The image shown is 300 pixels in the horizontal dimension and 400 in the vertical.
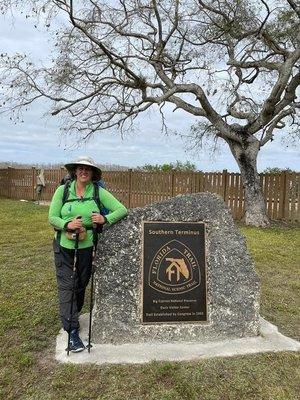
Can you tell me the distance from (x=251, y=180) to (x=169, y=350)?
33.3ft

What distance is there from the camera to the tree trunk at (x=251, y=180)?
13.6m

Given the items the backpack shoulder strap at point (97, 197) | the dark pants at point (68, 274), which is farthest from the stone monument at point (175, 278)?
the backpack shoulder strap at point (97, 197)

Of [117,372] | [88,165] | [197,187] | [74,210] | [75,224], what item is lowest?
[117,372]

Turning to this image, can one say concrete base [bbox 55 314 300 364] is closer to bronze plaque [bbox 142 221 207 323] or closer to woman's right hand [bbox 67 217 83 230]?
bronze plaque [bbox 142 221 207 323]

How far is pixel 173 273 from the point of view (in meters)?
4.48

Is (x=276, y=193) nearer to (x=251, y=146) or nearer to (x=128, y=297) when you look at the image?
(x=251, y=146)

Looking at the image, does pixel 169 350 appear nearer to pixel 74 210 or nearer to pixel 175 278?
pixel 175 278

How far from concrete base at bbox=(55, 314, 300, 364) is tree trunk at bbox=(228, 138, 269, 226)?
9.32 m

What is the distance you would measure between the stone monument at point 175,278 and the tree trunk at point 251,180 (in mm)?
9323

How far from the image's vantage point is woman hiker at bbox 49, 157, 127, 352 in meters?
4.07

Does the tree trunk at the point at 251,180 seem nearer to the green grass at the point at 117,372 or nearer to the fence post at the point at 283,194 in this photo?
the fence post at the point at 283,194

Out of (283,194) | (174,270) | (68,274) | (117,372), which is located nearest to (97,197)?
(68,274)

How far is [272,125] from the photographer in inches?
596

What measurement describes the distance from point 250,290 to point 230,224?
0.69m
